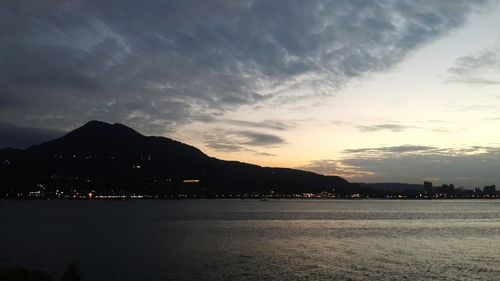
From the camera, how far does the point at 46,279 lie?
32.5 metres

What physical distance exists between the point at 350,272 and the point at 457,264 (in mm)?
14915

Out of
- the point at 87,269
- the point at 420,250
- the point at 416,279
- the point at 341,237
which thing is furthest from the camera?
the point at 341,237

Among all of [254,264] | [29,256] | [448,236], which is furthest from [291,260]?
[448,236]

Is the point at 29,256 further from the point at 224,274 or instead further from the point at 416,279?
→ the point at 416,279

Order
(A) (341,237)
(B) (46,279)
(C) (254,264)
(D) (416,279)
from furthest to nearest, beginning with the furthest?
(A) (341,237) < (C) (254,264) < (D) (416,279) < (B) (46,279)

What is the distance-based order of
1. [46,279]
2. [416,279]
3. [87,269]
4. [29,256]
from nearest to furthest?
1. [46,279]
2. [416,279]
3. [87,269]
4. [29,256]

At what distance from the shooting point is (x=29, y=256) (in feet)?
204

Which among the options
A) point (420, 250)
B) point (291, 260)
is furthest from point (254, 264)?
point (420, 250)

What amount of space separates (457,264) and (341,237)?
37.0m

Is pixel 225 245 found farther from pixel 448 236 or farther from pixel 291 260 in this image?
pixel 448 236

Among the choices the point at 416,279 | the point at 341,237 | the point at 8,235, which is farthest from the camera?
the point at 341,237

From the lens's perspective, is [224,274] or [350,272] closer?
[224,274]

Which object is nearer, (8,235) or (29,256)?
(29,256)

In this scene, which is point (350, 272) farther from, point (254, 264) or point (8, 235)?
point (8, 235)
